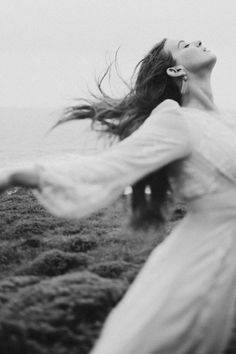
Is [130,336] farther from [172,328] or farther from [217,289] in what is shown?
[217,289]

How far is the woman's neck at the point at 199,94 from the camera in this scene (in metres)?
3.84

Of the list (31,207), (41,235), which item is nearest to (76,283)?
(41,235)

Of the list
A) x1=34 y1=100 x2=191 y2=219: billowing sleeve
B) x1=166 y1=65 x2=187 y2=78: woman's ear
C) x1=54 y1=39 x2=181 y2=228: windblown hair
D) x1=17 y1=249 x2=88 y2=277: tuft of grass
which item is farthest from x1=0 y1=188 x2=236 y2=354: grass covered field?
x1=166 y1=65 x2=187 y2=78: woman's ear

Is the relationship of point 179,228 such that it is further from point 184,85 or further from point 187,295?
point 184,85

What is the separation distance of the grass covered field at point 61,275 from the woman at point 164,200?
0.68m

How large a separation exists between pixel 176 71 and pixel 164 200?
895 mm

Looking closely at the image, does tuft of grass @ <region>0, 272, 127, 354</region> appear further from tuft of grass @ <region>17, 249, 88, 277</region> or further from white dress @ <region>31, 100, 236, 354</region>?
tuft of grass @ <region>17, 249, 88, 277</region>

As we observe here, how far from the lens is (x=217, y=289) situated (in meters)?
3.17

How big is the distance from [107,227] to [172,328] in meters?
6.52

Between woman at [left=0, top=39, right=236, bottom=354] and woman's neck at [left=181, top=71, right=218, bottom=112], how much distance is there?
18 centimetres

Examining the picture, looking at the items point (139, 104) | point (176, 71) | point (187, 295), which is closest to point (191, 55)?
point (176, 71)

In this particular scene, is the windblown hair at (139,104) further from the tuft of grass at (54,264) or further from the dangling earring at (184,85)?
the tuft of grass at (54,264)

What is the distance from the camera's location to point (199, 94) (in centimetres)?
384

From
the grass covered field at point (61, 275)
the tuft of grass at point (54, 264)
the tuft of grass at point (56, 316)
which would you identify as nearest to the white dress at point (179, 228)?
the grass covered field at point (61, 275)
